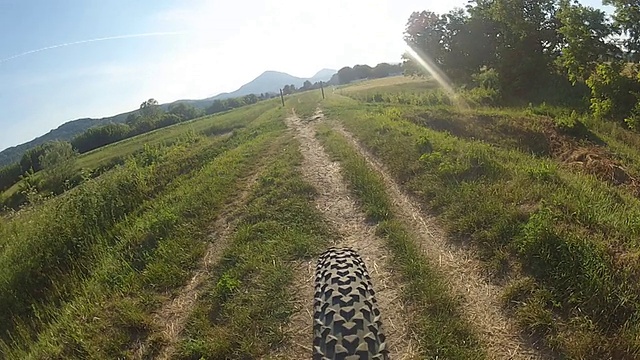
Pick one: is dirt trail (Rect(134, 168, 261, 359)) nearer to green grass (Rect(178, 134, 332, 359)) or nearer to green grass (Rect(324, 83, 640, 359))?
green grass (Rect(178, 134, 332, 359))

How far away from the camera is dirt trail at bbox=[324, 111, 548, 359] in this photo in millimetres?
4367

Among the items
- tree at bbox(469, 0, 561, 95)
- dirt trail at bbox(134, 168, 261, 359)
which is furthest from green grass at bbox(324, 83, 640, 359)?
tree at bbox(469, 0, 561, 95)

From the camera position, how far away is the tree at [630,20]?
59.0ft

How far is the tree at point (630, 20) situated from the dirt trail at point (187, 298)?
19461 mm

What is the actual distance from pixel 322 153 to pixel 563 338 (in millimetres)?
9894

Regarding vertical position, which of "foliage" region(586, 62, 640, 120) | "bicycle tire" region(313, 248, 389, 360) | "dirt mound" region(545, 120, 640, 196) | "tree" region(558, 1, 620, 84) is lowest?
"dirt mound" region(545, 120, 640, 196)

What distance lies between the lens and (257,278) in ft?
20.3

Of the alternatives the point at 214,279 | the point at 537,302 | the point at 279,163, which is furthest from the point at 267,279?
the point at 279,163

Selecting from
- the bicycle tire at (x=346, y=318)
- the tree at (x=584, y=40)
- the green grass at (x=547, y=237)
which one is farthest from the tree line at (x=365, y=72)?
the bicycle tire at (x=346, y=318)

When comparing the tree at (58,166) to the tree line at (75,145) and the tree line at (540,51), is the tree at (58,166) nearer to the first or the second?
the tree line at (75,145)

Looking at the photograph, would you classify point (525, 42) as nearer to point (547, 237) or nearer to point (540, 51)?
point (540, 51)

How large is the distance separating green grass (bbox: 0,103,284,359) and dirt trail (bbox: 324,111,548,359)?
13.0ft

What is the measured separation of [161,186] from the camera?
517 inches

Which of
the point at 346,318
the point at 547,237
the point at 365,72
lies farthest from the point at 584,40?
the point at 365,72
